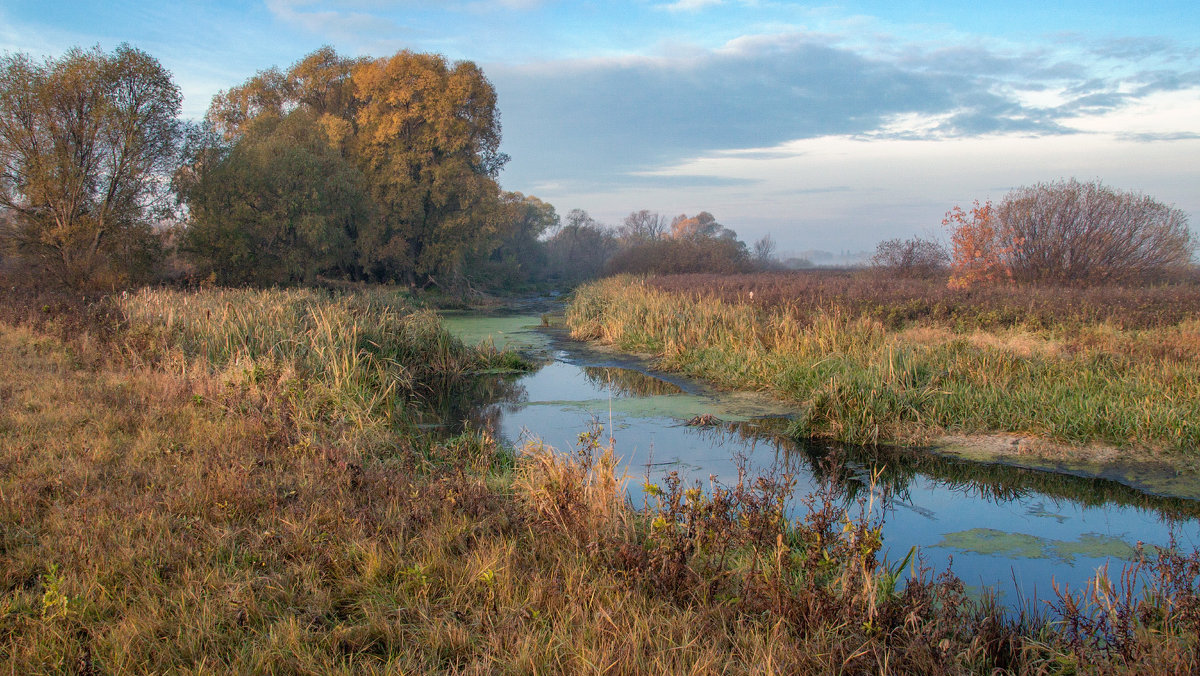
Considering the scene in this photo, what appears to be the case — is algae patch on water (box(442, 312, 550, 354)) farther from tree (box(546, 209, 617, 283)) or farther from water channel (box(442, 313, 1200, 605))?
tree (box(546, 209, 617, 283))

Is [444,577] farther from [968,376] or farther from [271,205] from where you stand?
[271,205]

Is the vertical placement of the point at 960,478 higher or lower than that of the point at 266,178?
lower

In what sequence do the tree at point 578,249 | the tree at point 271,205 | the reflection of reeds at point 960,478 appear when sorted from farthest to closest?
the tree at point 578,249 < the tree at point 271,205 < the reflection of reeds at point 960,478

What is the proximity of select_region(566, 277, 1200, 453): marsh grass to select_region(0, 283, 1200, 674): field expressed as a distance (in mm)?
4124

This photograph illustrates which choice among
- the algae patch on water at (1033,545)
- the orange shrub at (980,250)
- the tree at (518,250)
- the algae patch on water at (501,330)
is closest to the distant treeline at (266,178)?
the tree at (518,250)

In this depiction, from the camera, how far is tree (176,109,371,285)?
80.1 ft

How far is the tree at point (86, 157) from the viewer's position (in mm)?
20047

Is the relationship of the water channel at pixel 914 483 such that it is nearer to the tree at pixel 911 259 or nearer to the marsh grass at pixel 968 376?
the marsh grass at pixel 968 376

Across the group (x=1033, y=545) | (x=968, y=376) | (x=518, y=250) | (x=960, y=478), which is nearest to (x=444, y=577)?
(x=1033, y=545)

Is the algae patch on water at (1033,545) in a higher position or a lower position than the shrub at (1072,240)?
lower

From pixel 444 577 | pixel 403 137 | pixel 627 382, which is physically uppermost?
pixel 403 137

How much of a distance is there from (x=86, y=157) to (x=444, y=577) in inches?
951

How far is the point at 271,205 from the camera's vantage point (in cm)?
2588

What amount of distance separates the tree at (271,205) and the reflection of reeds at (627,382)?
53.9 feet
